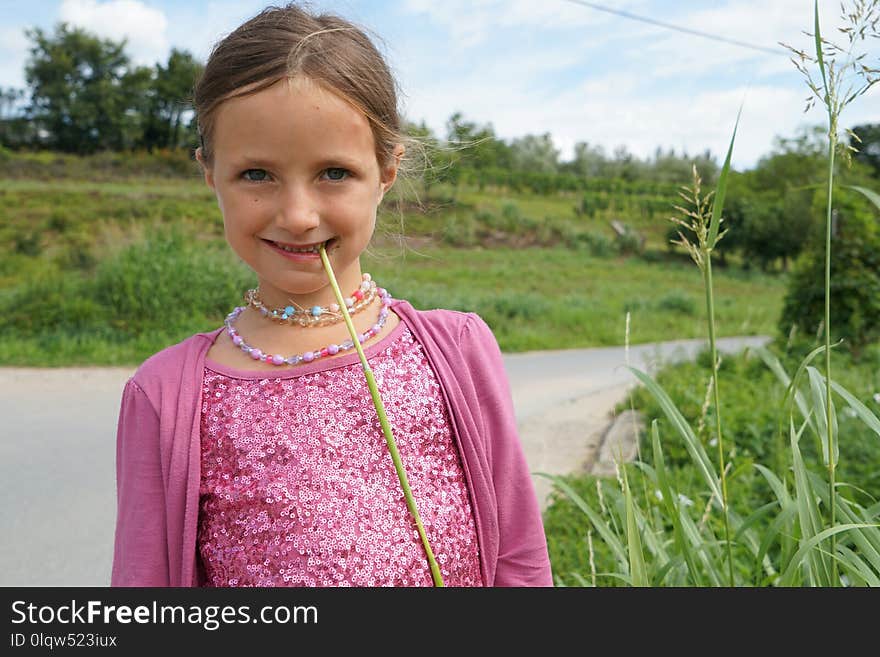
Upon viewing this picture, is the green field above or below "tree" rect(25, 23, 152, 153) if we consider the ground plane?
below

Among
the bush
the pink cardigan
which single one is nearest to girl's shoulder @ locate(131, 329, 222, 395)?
the pink cardigan

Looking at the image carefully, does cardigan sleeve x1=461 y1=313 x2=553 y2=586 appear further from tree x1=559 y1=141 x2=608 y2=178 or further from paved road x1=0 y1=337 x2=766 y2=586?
tree x1=559 y1=141 x2=608 y2=178

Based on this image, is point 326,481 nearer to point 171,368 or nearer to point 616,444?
point 171,368

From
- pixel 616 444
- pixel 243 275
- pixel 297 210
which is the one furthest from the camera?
pixel 243 275

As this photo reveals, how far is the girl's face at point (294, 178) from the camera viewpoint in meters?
0.99

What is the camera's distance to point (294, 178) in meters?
1.00

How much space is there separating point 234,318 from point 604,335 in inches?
351

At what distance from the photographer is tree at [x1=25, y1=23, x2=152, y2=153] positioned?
12.1 metres

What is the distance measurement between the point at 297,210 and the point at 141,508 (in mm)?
439

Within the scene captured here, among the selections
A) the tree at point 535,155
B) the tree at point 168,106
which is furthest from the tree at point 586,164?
the tree at point 168,106

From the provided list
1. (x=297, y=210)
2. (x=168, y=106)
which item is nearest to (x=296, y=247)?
(x=297, y=210)

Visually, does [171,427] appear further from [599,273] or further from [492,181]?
[492,181]

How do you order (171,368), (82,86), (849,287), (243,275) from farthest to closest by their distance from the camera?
(82,86) < (243,275) < (849,287) < (171,368)

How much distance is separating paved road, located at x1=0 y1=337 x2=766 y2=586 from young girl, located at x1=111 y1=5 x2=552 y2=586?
1599 millimetres
